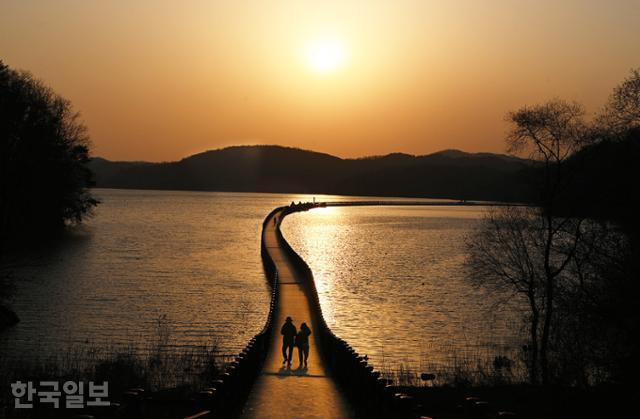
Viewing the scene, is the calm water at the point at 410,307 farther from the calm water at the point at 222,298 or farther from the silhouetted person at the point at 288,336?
the silhouetted person at the point at 288,336

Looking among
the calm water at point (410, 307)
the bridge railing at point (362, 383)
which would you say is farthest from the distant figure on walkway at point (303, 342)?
the calm water at point (410, 307)

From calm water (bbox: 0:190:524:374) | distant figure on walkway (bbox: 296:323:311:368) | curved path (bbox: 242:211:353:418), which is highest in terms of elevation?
distant figure on walkway (bbox: 296:323:311:368)

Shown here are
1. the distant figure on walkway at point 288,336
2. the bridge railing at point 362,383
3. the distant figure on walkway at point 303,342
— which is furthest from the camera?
the distant figure on walkway at point 303,342

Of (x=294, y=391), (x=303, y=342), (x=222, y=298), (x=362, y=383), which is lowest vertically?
(x=222, y=298)

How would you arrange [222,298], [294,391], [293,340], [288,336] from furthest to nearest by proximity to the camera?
[222,298] → [293,340] → [288,336] → [294,391]

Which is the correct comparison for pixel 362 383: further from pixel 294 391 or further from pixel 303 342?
pixel 303 342

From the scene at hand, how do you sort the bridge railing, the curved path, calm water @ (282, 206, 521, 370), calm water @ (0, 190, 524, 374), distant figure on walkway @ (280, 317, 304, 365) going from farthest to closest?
calm water @ (0, 190, 524, 374)
calm water @ (282, 206, 521, 370)
distant figure on walkway @ (280, 317, 304, 365)
the curved path
the bridge railing

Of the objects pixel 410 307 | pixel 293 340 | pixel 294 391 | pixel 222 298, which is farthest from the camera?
pixel 222 298

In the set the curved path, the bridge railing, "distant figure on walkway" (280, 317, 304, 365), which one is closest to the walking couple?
"distant figure on walkway" (280, 317, 304, 365)

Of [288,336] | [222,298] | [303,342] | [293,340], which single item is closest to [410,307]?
[222,298]

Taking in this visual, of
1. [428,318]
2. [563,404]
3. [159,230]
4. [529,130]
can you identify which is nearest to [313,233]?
[159,230]

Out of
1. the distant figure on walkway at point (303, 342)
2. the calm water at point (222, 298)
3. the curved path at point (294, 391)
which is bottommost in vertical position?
the calm water at point (222, 298)

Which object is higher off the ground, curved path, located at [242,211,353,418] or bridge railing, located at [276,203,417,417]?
bridge railing, located at [276,203,417,417]

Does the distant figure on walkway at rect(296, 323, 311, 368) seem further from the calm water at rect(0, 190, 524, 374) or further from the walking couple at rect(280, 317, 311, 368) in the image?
the calm water at rect(0, 190, 524, 374)
